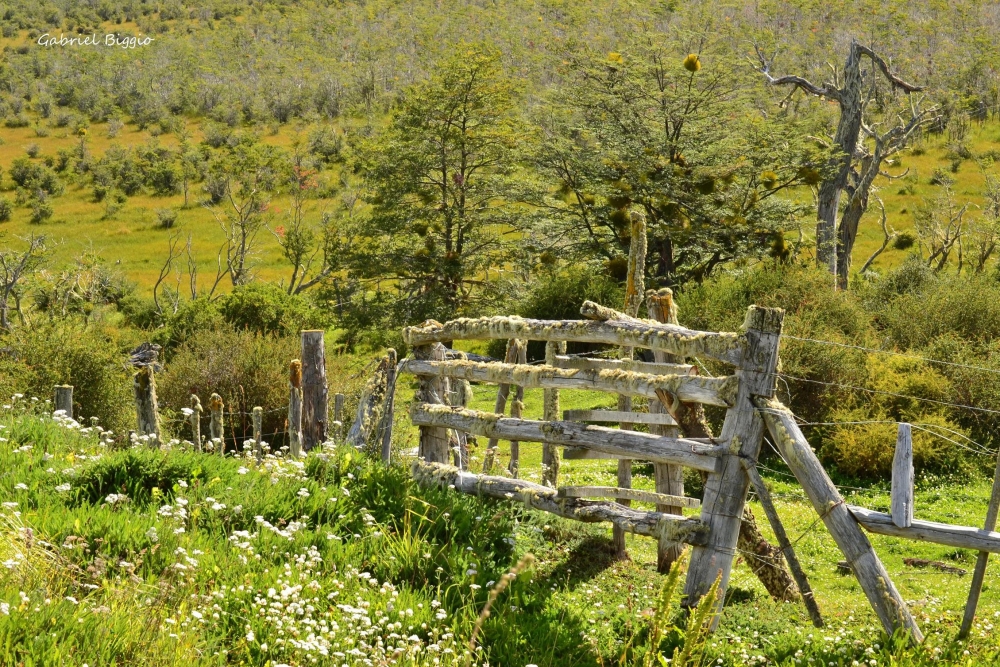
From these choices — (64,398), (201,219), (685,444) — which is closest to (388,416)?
(685,444)

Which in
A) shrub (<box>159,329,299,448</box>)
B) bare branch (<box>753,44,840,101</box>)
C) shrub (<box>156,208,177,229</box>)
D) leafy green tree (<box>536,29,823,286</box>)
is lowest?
shrub (<box>159,329,299,448</box>)

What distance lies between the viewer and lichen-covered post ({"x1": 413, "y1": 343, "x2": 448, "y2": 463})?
7.76m

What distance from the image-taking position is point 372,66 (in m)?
105

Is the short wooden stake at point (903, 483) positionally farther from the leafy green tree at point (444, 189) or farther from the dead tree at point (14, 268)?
the leafy green tree at point (444, 189)

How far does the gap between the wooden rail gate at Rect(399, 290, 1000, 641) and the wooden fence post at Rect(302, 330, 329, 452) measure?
2931 millimetres

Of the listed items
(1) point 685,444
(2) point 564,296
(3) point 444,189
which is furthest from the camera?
(3) point 444,189

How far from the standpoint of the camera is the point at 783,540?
554 cm

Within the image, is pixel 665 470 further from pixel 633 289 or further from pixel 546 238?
pixel 546 238

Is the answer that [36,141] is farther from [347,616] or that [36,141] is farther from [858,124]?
[347,616]

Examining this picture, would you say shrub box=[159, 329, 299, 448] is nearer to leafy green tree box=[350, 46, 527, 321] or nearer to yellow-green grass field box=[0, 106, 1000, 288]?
leafy green tree box=[350, 46, 527, 321]

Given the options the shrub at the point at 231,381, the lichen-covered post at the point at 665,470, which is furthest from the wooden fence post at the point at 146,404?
the shrub at the point at 231,381

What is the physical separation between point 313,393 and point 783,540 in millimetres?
6603

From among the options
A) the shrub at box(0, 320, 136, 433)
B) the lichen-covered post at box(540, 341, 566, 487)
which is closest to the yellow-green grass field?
the shrub at box(0, 320, 136, 433)

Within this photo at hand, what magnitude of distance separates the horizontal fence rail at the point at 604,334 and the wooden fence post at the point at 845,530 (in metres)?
0.60
